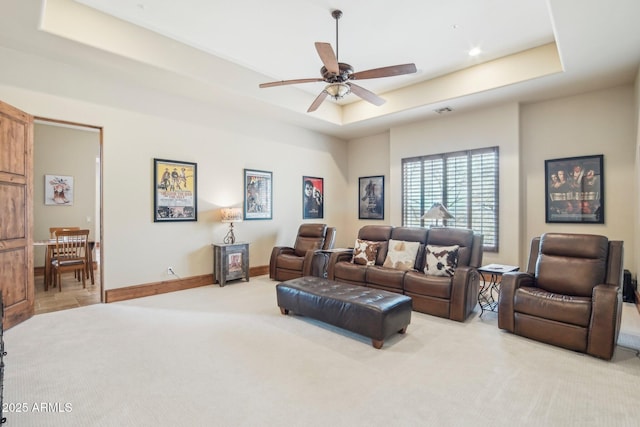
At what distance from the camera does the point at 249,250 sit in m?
6.15

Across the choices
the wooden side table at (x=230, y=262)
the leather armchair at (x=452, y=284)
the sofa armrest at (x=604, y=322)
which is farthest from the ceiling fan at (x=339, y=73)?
the wooden side table at (x=230, y=262)

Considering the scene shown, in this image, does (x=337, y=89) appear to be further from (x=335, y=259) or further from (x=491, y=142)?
(x=491, y=142)

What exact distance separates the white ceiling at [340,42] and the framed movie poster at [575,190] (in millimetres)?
1111

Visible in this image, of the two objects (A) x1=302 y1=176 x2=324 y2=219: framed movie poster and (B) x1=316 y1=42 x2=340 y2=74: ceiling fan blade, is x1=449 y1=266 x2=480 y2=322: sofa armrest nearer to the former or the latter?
(B) x1=316 y1=42 x2=340 y2=74: ceiling fan blade

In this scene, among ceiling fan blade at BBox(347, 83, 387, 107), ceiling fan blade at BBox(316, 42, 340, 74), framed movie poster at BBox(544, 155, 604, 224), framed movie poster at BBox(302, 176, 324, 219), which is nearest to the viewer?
ceiling fan blade at BBox(316, 42, 340, 74)

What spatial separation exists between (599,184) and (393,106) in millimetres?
3429

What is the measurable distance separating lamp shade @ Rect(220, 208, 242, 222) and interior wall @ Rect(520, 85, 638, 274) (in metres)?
4.86

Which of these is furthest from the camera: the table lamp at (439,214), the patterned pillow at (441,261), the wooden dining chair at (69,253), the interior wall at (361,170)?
the interior wall at (361,170)

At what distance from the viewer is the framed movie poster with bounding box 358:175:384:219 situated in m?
7.54

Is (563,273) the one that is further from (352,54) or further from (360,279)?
(352,54)

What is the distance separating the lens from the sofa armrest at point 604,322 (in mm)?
2680

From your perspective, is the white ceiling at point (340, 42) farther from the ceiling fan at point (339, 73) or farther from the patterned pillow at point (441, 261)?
the patterned pillow at point (441, 261)

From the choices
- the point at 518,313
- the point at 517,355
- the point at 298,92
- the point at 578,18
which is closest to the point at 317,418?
the point at 517,355

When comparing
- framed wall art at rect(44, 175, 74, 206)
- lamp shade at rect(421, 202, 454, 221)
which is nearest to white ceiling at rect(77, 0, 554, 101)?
lamp shade at rect(421, 202, 454, 221)
